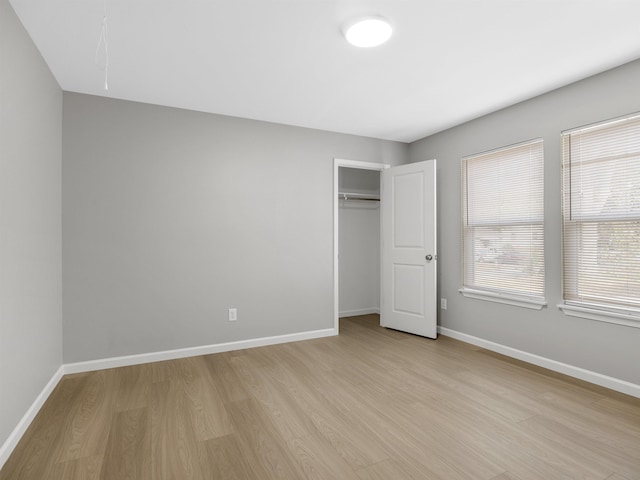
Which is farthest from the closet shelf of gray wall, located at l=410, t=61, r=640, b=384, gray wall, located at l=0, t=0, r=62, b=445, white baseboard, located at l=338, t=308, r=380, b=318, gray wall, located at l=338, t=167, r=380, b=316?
gray wall, located at l=0, t=0, r=62, b=445

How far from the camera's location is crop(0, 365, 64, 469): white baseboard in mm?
1785

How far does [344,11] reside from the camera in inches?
75.8

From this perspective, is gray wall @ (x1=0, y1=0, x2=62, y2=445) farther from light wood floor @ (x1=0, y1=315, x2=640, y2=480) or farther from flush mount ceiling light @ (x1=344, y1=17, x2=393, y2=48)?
flush mount ceiling light @ (x1=344, y1=17, x2=393, y2=48)

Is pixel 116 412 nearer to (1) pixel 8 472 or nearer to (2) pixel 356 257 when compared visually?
(1) pixel 8 472

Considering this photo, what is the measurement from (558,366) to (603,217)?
1316 millimetres

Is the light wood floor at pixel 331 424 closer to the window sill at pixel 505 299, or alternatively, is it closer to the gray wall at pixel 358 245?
the window sill at pixel 505 299

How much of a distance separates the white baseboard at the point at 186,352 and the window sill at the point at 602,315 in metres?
2.36

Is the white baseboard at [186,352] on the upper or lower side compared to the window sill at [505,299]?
lower

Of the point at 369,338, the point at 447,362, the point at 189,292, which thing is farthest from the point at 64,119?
the point at 447,362

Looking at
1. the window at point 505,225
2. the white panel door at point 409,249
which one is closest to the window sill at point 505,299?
the window at point 505,225

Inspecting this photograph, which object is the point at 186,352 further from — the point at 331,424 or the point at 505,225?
the point at 505,225

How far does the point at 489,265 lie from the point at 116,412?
3581 millimetres

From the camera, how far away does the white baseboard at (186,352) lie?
9.78ft

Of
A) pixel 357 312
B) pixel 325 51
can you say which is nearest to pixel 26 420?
pixel 325 51
